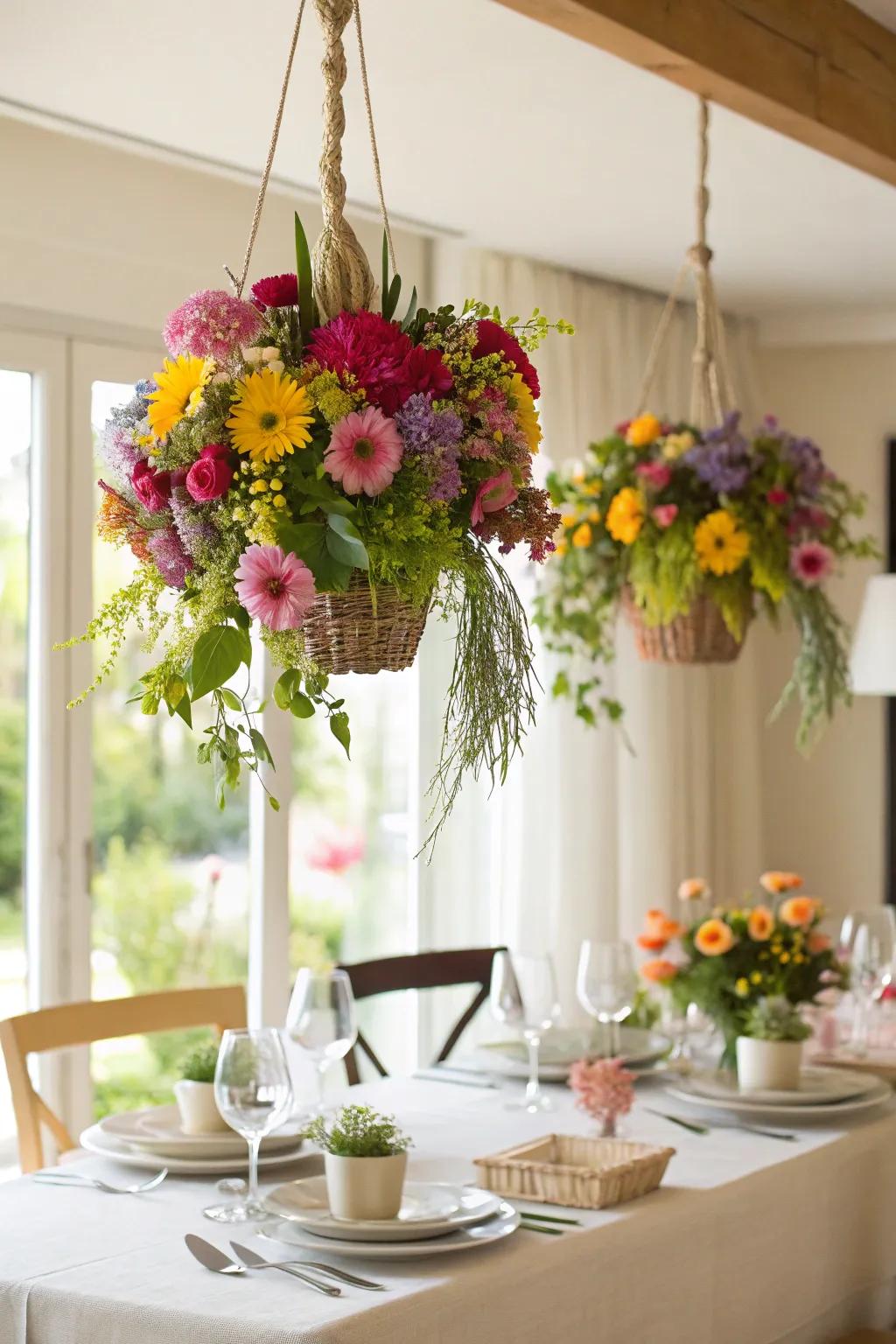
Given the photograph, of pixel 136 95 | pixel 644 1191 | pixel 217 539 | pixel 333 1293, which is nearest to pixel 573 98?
pixel 136 95

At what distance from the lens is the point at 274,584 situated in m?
1.61

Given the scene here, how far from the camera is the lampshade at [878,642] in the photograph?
4.35 meters

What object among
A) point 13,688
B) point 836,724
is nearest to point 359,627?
point 13,688

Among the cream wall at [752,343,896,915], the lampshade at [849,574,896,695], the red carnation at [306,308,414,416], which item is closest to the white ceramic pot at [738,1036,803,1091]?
the red carnation at [306,308,414,416]

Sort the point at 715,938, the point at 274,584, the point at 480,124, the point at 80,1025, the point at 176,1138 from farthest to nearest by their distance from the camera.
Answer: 1. the point at 480,124
2. the point at 80,1025
3. the point at 715,938
4. the point at 176,1138
5. the point at 274,584

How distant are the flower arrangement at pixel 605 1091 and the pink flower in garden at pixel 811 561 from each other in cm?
102

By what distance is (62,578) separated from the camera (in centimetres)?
363

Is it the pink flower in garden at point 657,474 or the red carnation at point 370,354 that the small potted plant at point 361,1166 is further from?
the pink flower in garden at point 657,474

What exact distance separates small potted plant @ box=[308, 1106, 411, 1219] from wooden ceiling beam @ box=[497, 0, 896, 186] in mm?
1544

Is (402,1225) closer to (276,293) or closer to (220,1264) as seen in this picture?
(220,1264)

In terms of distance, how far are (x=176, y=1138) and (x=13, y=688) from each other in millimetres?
1564

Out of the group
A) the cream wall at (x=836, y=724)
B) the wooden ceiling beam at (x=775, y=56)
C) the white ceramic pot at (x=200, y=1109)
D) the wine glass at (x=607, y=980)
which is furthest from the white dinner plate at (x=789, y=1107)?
the cream wall at (x=836, y=724)

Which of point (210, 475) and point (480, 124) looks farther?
point (480, 124)

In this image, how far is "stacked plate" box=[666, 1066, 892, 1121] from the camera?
243 centimetres
